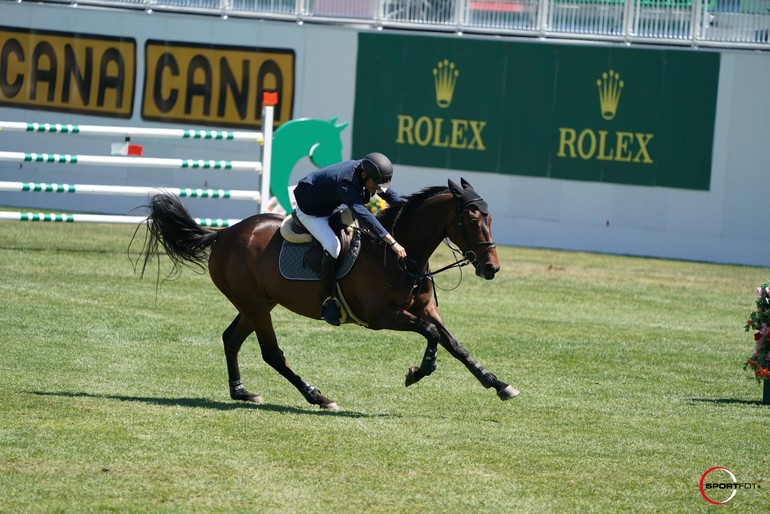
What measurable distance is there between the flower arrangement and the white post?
391 inches

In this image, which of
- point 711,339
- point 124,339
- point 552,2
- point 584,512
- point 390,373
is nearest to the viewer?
point 584,512

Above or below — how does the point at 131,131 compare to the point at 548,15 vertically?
below

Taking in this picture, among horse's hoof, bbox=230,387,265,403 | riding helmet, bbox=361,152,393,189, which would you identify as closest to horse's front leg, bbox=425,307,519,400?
riding helmet, bbox=361,152,393,189

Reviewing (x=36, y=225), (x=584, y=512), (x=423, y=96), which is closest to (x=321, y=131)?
(x=423, y=96)

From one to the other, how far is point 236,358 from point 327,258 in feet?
3.89

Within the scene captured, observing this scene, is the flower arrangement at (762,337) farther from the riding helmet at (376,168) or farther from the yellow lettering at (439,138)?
the yellow lettering at (439,138)

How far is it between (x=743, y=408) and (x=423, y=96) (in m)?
15.0

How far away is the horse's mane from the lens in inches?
388

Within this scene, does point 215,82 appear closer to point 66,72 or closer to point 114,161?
point 66,72

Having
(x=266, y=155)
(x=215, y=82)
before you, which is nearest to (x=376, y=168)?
(x=266, y=155)

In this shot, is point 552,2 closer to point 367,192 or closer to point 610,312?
point 610,312

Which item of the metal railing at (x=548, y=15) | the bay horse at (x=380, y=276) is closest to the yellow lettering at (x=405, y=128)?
Answer: the metal railing at (x=548, y=15)

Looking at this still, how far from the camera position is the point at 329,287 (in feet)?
32.3

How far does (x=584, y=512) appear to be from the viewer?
22.6 ft
